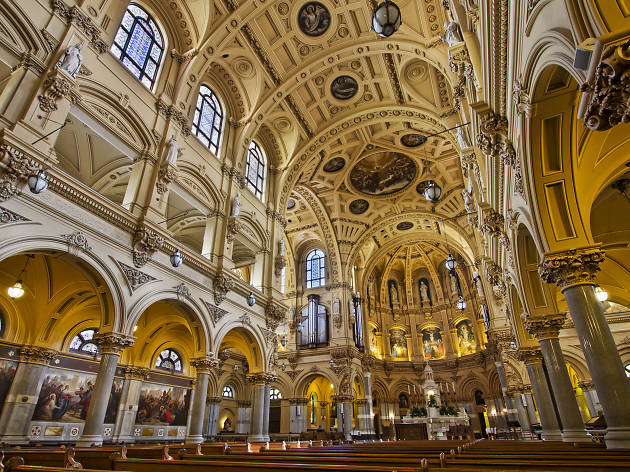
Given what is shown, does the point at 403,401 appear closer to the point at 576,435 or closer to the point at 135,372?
the point at 135,372

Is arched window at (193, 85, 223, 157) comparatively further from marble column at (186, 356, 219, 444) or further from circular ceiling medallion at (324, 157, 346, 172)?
circular ceiling medallion at (324, 157, 346, 172)

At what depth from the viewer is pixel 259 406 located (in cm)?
1455

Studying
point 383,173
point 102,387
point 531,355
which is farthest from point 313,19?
point 531,355

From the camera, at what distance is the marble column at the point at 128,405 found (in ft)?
46.8

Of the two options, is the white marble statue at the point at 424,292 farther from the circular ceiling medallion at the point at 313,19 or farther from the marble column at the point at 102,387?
the marble column at the point at 102,387

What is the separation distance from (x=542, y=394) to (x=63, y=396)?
15946 millimetres

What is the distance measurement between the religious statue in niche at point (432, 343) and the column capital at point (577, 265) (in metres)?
26.9

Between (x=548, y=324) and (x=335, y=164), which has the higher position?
(x=335, y=164)

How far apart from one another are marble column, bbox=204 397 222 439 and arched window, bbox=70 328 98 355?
30.3 ft

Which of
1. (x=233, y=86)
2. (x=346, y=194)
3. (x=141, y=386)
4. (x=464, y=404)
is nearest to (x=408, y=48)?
(x=233, y=86)

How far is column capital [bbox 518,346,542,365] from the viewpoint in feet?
40.0

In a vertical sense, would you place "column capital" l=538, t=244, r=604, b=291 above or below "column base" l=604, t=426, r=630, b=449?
above

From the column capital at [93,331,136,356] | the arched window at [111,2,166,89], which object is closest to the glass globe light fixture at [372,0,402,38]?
the arched window at [111,2,166,89]

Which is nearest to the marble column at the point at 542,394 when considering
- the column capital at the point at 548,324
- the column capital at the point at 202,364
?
the column capital at the point at 548,324
